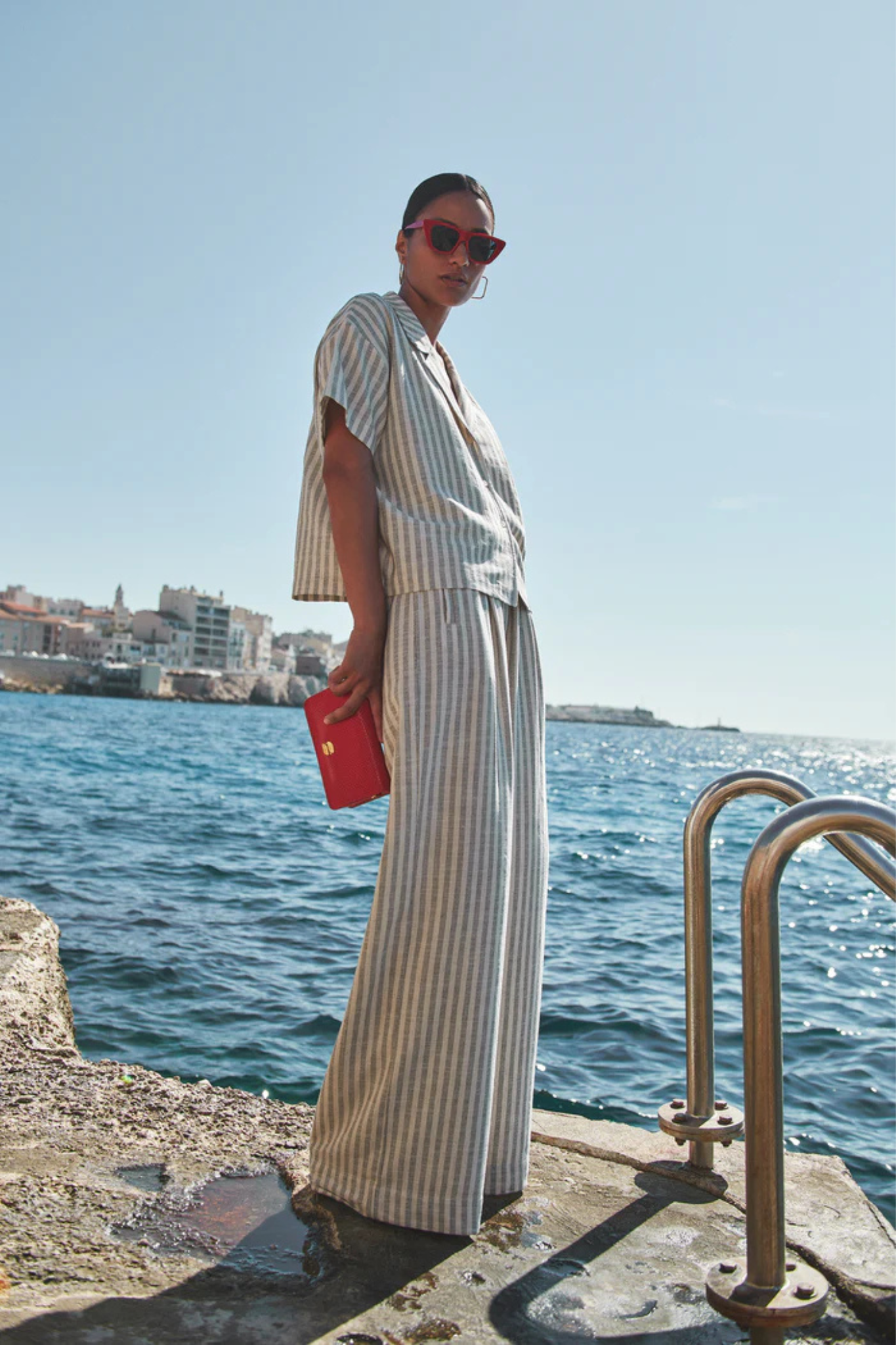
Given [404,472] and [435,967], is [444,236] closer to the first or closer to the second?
[404,472]

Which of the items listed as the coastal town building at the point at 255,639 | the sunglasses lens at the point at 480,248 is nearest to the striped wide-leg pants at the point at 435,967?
the sunglasses lens at the point at 480,248

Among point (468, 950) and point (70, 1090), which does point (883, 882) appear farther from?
point (70, 1090)

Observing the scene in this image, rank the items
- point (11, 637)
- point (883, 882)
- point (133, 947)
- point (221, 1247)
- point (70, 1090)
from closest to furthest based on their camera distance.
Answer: point (883, 882) < point (221, 1247) < point (70, 1090) < point (133, 947) < point (11, 637)

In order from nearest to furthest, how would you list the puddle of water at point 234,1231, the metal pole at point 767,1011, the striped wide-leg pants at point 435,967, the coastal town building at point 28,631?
the metal pole at point 767,1011
the puddle of water at point 234,1231
the striped wide-leg pants at point 435,967
the coastal town building at point 28,631

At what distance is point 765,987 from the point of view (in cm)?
137

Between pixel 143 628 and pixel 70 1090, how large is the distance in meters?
108

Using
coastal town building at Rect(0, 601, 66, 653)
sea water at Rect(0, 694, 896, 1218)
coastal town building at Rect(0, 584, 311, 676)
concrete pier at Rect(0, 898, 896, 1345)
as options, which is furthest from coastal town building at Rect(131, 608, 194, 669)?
concrete pier at Rect(0, 898, 896, 1345)

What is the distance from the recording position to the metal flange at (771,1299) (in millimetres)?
1364

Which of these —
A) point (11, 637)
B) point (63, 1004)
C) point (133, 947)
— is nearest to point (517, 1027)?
point (63, 1004)

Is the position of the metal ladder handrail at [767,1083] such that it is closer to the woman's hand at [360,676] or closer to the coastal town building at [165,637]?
the woman's hand at [360,676]

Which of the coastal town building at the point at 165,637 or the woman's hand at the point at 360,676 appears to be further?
the coastal town building at the point at 165,637

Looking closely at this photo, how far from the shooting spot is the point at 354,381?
1957 millimetres

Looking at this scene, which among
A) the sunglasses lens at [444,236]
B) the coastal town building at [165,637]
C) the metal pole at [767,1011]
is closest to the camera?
the metal pole at [767,1011]

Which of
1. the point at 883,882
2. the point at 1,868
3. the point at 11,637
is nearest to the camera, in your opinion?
the point at 883,882
